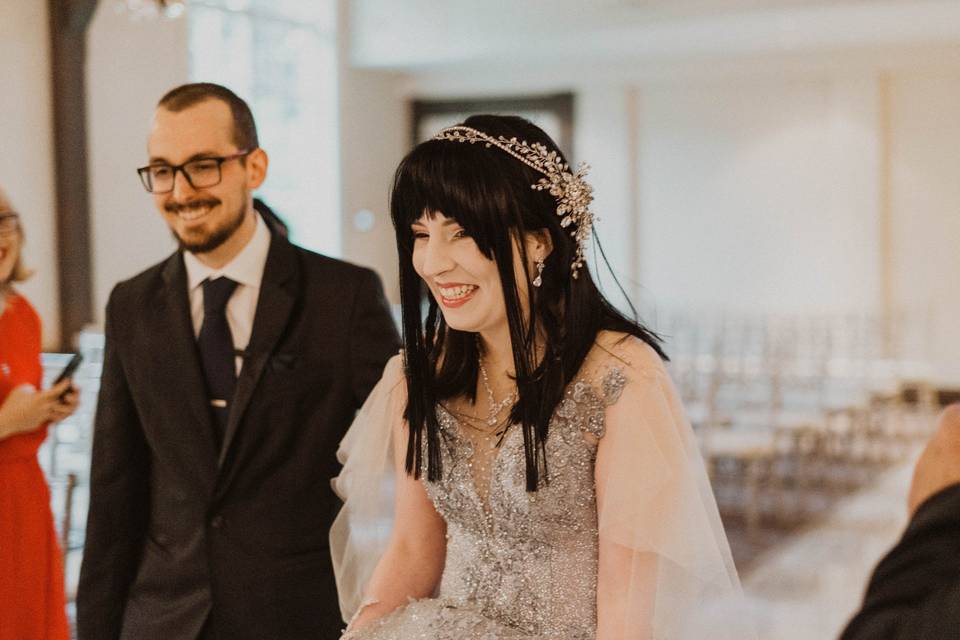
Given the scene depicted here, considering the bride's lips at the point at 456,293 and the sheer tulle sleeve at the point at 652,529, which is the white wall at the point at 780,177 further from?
the bride's lips at the point at 456,293

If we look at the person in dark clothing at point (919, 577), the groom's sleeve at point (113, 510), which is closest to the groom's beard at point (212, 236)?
the groom's sleeve at point (113, 510)

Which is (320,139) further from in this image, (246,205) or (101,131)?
(246,205)

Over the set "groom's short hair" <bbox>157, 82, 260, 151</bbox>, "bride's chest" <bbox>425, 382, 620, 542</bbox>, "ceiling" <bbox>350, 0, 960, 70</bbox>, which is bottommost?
"bride's chest" <bbox>425, 382, 620, 542</bbox>

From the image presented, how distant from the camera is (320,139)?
13.8 metres

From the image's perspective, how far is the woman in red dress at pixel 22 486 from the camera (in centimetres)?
297

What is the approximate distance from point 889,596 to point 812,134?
13034 millimetres

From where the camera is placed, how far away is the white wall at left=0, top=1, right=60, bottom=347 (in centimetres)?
836

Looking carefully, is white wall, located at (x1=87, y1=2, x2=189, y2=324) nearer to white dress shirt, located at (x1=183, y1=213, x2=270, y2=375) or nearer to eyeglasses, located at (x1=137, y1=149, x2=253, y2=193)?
white dress shirt, located at (x1=183, y1=213, x2=270, y2=375)

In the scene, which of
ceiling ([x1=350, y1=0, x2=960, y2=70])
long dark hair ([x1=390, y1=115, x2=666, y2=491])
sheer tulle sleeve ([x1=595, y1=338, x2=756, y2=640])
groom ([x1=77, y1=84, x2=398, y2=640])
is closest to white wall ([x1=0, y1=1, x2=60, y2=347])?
ceiling ([x1=350, y1=0, x2=960, y2=70])

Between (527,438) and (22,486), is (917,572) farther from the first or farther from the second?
(22,486)

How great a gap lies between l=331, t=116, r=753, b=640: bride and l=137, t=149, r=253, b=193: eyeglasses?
1.75 feet

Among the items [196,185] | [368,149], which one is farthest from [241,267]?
[368,149]

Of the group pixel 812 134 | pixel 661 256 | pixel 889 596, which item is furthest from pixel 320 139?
pixel 889 596

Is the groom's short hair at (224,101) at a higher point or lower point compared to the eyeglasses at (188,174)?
higher
